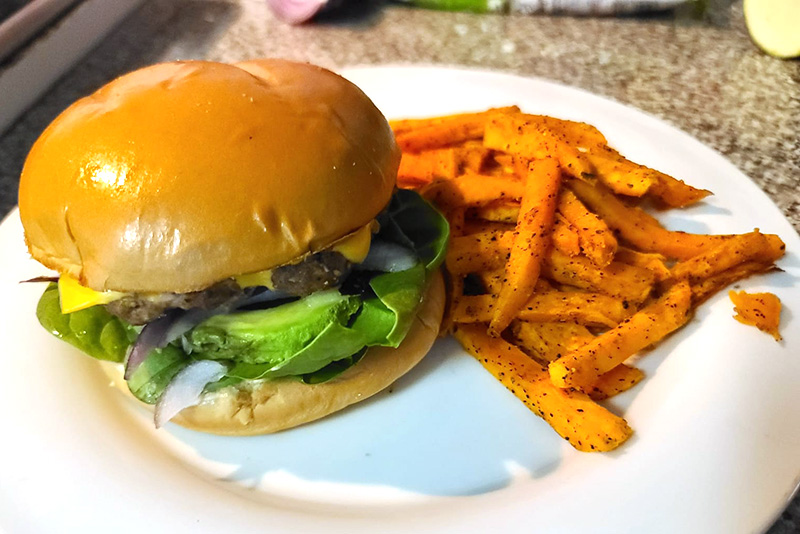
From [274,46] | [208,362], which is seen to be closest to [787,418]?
[208,362]

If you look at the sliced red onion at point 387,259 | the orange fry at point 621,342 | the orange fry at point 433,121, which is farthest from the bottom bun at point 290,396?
the orange fry at point 433,121

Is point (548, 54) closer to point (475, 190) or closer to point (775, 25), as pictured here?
point (775, 25)

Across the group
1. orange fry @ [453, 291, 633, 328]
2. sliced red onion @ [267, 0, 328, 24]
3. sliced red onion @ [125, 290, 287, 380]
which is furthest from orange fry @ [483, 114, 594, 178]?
sliced red onion @ [267, 0, 328, 24]

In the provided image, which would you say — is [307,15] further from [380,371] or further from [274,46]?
[380,371]

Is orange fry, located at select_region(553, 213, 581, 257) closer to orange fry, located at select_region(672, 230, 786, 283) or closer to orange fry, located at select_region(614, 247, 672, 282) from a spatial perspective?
orange fry, located at select_region(614, 247, 672, 282)

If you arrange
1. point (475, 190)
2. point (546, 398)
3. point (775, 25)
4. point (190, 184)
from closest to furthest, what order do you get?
point (190, 184) < point (546, 398) < point (475, 190) < point (775, 25)

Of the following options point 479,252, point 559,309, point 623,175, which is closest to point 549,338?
point 559,309

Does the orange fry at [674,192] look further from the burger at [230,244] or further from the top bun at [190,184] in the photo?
the top bun at [190,184]
